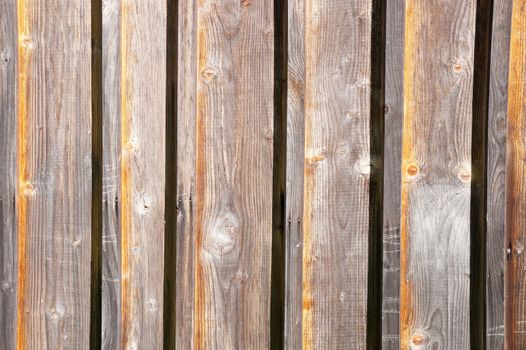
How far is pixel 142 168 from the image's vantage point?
1.87 m

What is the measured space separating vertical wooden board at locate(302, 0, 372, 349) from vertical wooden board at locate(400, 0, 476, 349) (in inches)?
5.2

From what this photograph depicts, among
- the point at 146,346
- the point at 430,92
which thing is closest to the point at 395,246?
the point at 430,92

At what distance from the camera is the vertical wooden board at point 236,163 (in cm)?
183

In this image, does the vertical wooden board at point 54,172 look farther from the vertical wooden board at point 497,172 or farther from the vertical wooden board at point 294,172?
the vertical wooden board at point 497,172

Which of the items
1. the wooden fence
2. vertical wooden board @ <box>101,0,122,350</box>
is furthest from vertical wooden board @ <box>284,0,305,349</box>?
vertical wooden board @ <box>101,0,122,350</box>

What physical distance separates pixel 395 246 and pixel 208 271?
607mm

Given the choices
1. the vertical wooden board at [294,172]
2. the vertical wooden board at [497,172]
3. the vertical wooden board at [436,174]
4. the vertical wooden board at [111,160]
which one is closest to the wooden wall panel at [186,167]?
the vertical wooden board at [111,160]

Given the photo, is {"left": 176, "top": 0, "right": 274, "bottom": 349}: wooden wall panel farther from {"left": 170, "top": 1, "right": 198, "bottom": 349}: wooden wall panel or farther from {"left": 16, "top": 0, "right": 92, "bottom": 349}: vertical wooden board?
{"left": 16, "top": 0, "right": 92, "bottom": 349}: vertical wooden board

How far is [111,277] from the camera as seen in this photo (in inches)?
75.1

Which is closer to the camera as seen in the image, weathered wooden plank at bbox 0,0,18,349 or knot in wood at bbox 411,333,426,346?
knot in wood at bbox 411,333,426,346

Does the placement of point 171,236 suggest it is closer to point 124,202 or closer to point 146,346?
point 124,202

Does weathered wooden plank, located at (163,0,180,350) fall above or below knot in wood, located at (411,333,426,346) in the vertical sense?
above

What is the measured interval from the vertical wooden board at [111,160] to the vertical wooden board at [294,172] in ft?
1.85

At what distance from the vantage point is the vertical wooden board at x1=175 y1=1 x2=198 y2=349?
1.86m
